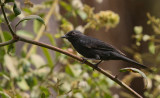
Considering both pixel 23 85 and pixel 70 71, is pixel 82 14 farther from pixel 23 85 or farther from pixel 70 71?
pixel 23 85

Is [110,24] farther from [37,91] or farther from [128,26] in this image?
[128,26]

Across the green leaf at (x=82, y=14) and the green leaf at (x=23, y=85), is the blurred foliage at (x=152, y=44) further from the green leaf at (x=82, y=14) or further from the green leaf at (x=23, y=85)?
the green leaf at (x=23, y=85)

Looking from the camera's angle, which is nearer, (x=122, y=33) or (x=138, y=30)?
(x=138, y=30)

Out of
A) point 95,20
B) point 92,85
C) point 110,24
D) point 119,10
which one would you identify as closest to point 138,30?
point 110,24

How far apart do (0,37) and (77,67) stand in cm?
47

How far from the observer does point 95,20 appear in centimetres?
147

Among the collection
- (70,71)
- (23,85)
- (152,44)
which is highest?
(152,44)

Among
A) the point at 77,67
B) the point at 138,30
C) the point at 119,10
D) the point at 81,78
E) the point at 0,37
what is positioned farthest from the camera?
the point at 119,10

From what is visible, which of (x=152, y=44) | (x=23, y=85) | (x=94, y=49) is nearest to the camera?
(x=94, y=49)

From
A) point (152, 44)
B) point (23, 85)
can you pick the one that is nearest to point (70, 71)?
point (23, 85)

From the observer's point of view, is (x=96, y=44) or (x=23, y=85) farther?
(x=23, y=85)

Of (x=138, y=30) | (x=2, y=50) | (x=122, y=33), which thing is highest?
(x=138, y=30)

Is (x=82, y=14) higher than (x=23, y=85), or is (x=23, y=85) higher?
(x=82, y=14)

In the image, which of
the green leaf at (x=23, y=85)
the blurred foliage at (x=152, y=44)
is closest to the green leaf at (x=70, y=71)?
the green leaf at (x=23, y=85)
